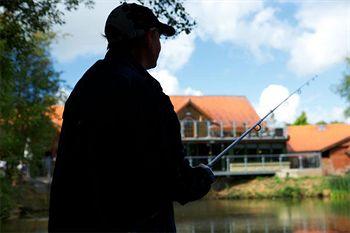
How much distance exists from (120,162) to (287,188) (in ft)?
112

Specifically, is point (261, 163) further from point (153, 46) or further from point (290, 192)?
point (153, 46)

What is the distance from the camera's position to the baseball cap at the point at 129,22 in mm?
2186

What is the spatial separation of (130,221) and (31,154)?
29.2 meters

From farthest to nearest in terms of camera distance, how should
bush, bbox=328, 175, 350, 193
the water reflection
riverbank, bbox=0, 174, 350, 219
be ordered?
bush, bbox=328, 175, 350, 193, riverbank, bbox=0, 174, 350, 219, the water reflection

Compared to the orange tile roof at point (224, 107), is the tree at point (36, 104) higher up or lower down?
lower down

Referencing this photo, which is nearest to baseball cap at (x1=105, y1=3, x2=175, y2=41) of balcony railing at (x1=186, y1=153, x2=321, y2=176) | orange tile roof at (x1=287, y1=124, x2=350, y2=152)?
balcony railing at (x1=186, y1=153, x2=321, y2=176)

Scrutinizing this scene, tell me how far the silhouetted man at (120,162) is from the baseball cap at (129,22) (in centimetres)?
14

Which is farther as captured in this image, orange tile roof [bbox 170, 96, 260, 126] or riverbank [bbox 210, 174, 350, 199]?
orange tile roof [bbox 170, 96, 260, 126]

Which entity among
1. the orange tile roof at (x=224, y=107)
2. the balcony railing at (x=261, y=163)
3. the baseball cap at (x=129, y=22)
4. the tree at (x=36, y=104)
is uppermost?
the orange tile roof at (x=224, y=107)

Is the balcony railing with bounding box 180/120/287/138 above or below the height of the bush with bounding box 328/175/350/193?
above

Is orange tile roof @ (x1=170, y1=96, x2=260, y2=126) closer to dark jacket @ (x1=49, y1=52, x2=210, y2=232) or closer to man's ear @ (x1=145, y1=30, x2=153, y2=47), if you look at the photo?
man's ear @ (x1=145, y1=30, x2=153, y2=47)

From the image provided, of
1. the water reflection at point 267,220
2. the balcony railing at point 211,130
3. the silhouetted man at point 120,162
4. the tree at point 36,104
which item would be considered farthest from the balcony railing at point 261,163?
the silhouetted man at point 120,162

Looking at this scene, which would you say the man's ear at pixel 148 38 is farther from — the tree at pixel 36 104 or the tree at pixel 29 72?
the tree at pixel 36 104

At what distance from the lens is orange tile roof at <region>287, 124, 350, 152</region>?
4970 cm
